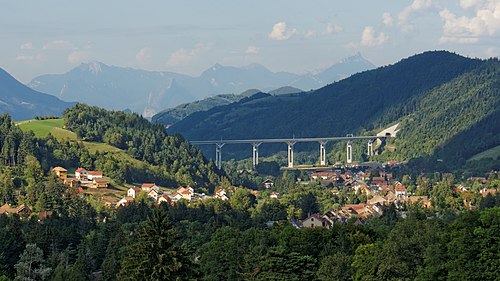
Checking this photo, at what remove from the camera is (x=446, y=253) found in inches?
1807

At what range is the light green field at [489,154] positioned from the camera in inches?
6713

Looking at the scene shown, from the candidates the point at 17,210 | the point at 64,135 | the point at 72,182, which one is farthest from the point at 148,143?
the point at 17,210

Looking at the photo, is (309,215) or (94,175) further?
(94,175)

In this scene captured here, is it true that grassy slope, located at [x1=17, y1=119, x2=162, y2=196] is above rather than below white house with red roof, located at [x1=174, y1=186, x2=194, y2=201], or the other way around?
above

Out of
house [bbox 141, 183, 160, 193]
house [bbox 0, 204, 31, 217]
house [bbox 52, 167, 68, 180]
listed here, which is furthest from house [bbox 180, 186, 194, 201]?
house [bbox 0, 204, 31, 217]

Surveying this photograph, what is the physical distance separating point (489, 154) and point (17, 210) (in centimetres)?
11067

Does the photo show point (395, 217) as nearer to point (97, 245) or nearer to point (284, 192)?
point (97, 245)

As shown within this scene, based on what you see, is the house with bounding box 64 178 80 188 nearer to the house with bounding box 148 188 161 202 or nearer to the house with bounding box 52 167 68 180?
the house with bounding box 52 167 68 180

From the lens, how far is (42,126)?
138 metres

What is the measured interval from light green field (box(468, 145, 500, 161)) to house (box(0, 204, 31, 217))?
105 metres

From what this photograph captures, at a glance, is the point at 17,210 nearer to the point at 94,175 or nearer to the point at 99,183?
the point at 99,183

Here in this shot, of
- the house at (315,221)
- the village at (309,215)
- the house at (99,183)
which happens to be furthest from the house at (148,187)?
the house at (315,221)

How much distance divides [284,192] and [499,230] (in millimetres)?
80590

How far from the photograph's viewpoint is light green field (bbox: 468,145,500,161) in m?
170
